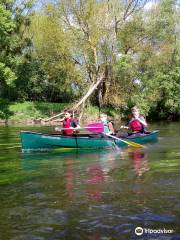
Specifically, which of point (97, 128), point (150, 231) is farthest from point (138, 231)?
point (97, 128)

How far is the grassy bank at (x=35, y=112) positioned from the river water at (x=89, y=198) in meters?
24.4

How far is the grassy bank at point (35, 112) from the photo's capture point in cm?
4047

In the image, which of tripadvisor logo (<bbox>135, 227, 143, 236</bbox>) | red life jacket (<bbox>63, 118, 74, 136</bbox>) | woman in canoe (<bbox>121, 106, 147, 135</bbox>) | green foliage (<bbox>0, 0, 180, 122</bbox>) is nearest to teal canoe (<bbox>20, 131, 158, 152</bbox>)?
red life jacket (<bbox>63, 118, 74, 136</bbox>)

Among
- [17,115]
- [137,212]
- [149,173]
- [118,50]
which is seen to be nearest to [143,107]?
[118,50]

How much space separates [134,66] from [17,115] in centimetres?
1132

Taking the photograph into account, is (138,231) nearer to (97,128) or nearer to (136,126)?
(97,128)

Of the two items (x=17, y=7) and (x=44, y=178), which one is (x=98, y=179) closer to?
(x=44, y=178)

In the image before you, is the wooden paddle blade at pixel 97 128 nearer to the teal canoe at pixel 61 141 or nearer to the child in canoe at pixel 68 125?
the teal canoe at pixel 61 141

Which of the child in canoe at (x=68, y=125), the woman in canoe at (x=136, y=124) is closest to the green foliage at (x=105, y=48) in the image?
the woman in canoe at (x=136, y=124)

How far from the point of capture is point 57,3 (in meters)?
40.6

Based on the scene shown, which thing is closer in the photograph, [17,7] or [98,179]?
[98,179]

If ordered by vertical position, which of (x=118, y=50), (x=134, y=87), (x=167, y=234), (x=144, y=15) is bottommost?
(x=167, y=234)

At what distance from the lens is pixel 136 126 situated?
21.6 meters

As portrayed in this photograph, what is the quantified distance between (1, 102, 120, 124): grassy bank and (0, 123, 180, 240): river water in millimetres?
24436
